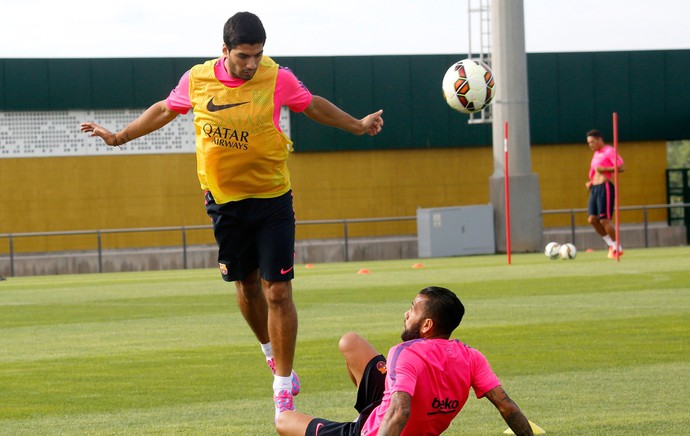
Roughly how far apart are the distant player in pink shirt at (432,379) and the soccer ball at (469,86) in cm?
1407

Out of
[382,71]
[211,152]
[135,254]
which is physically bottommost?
[135,254]

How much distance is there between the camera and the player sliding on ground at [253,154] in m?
7.45

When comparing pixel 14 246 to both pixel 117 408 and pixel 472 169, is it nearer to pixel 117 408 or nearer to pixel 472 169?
pixel 472 169

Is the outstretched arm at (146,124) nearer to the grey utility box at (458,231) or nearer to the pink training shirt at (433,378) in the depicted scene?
the pink training shirt at (433,378)

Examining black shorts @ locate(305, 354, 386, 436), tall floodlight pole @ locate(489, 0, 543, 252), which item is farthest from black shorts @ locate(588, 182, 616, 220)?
black shorts @ locate(305, 354, 386, 436)

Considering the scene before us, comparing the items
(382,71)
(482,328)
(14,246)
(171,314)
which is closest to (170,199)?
(14,246)

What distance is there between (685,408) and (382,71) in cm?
3323

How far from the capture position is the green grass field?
282 inches

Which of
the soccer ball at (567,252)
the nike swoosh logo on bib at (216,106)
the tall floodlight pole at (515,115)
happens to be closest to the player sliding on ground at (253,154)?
the nike swoosh logo on bib at (216,106)

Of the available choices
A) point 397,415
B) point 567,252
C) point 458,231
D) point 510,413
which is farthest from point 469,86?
point 458,231

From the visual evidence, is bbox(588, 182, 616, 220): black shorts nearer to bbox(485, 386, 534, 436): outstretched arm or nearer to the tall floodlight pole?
the tall floodlight pole

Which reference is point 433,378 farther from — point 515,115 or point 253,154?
point 515,115

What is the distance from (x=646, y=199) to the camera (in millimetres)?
42188

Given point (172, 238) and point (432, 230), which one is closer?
point (432, 230)
